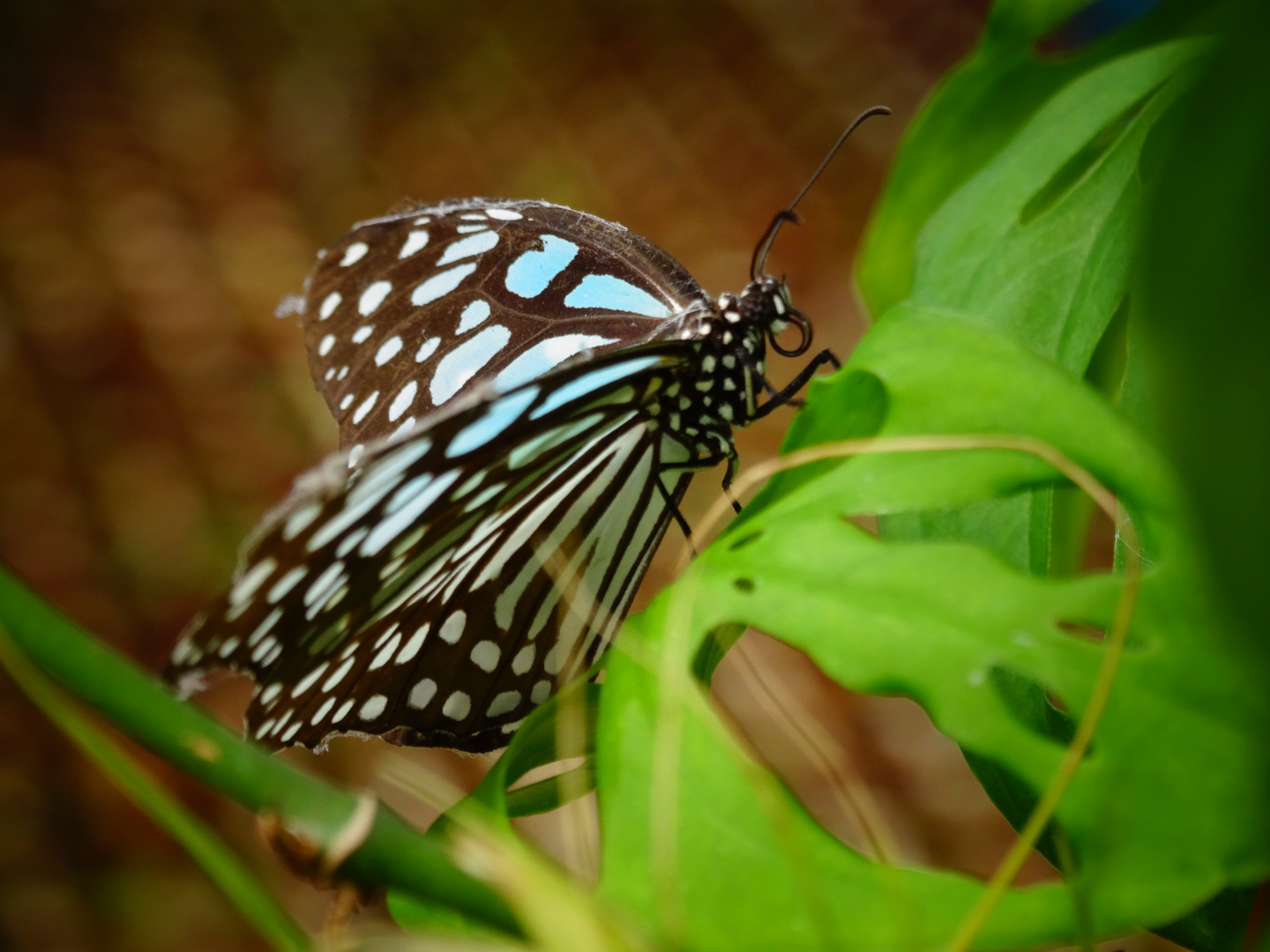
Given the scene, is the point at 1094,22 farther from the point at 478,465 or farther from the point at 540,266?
the point at 478,465

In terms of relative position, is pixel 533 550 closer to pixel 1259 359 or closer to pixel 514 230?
pixel 514 230

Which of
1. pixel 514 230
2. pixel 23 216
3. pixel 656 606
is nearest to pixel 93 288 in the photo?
pixel 23 216

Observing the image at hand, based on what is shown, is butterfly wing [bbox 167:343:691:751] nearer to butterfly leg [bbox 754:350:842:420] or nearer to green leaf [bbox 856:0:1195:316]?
butterfly leg [bbox 754:350:842:420]


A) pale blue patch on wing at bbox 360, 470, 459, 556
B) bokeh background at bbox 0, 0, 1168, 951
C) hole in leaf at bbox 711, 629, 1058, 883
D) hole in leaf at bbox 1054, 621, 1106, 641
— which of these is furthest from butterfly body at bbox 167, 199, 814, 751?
hole in leaf at bbox 711, 629, 1058, 883

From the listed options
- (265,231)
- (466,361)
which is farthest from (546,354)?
(265,231)

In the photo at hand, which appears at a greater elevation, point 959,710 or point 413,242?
point 413,242

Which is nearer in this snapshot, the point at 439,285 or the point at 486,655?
the point at 486,655

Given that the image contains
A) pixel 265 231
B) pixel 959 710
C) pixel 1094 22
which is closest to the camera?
pixel 959 710

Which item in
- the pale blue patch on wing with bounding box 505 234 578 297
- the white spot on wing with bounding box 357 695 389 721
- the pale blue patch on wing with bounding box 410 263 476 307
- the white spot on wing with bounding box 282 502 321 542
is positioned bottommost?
the white spot on wing with bounding box 357 695 389 721
